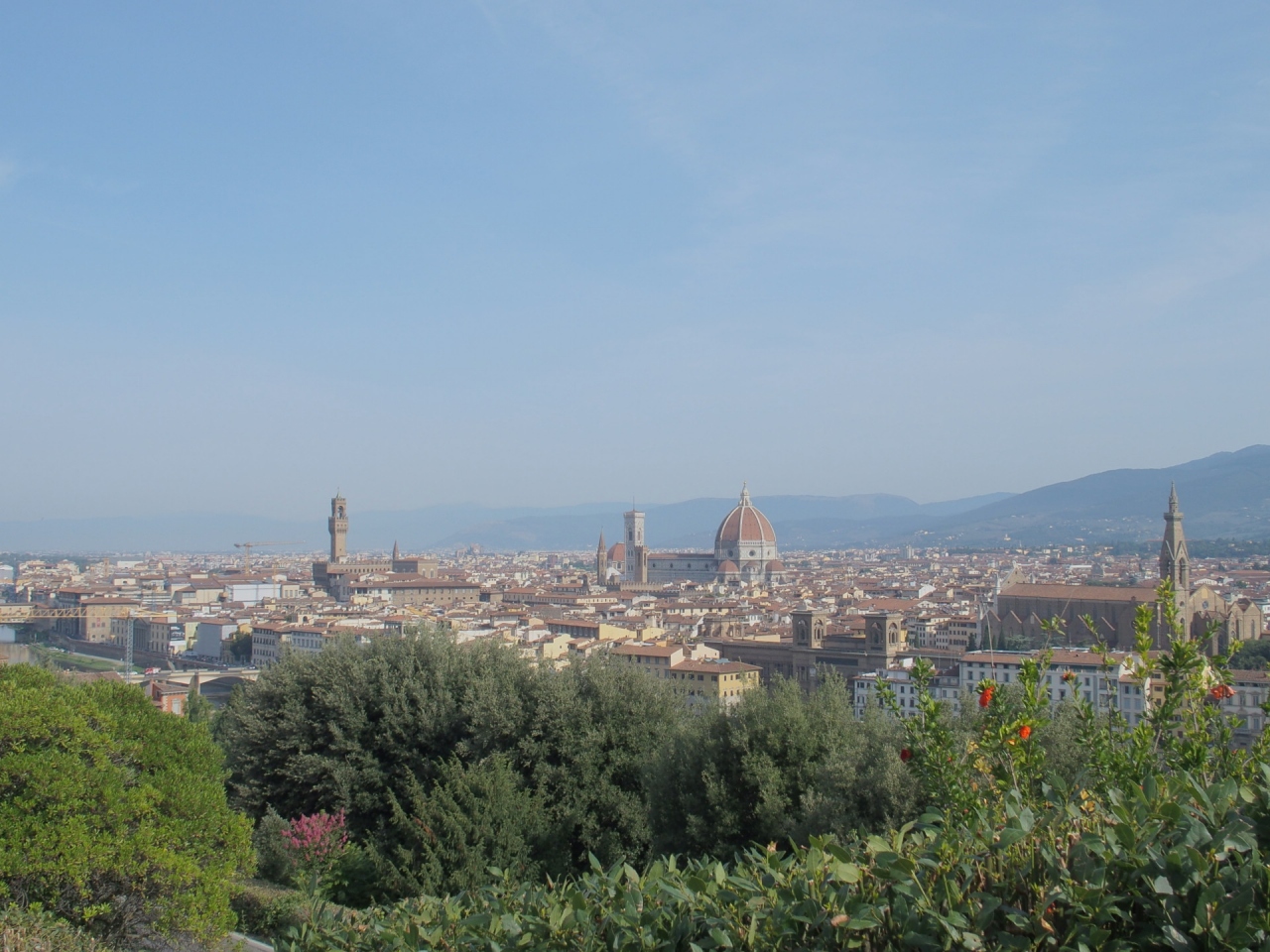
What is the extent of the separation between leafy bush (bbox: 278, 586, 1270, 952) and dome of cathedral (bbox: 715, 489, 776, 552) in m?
88.4

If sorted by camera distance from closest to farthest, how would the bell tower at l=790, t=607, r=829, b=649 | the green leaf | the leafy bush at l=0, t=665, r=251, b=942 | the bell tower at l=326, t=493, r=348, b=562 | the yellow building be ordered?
the green leaf, the leafy bush at l=0, t=665, r=251, b=942, the yellow building, the bell tower at l=790, t=607, r=829, b=649, the bell tower at l=326, t=493, r=348, b=562

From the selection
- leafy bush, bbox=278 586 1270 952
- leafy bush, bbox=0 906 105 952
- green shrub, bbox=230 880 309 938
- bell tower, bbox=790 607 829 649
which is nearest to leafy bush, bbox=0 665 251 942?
leafy bush, bbox=0 906 105 952

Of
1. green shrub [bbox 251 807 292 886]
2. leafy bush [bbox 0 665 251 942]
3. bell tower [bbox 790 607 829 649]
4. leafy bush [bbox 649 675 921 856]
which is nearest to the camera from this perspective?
leafy bush [bbox 0 665 251 942]

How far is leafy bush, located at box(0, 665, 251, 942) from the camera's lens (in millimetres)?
6059

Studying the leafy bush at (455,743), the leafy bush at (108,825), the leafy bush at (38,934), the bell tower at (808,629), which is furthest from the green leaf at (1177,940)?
the bell tower at (808,629)

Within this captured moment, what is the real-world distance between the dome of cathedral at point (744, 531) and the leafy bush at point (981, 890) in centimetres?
8839

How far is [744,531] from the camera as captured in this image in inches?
3642

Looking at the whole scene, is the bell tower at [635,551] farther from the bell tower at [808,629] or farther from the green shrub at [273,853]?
the green shrub at [273,853]

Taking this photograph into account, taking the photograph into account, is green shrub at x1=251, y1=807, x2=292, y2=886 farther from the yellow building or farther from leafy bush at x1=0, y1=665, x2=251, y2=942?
the yellow building

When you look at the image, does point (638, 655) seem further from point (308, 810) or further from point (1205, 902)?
point (1205, 902)

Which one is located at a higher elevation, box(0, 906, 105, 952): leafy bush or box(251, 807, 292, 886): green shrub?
box(0, 906, 105, 952): leafy bush

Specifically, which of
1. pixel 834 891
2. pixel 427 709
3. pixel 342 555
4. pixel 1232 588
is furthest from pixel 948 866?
pixel 342 555

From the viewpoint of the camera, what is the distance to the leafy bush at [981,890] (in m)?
2.49

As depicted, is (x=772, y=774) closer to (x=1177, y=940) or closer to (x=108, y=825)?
(x=108, y=825)
